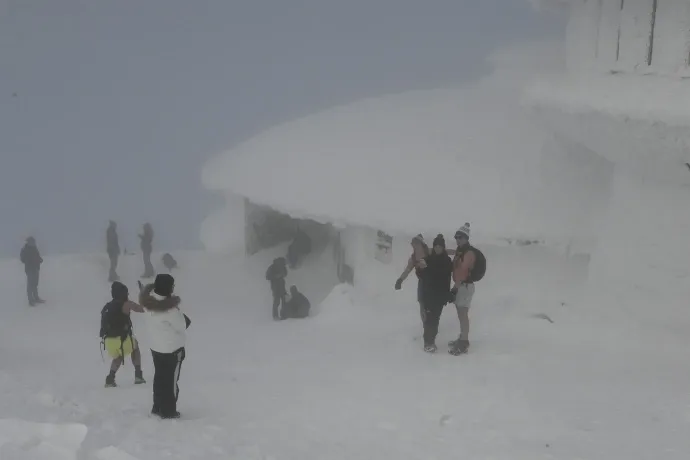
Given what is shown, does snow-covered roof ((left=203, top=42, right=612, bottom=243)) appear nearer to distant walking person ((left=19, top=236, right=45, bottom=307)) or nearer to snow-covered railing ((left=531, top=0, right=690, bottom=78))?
snow-covered railing ((left=531, top=0, right=690, bottom=78))

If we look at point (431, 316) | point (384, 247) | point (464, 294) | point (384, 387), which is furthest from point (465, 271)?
point (384, 247)

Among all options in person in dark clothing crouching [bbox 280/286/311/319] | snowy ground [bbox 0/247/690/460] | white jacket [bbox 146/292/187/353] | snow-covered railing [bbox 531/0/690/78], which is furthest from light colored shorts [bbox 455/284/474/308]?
person in dark clothing crouching [bbox 280/286/311/319]

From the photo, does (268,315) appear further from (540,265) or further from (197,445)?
(197,445)

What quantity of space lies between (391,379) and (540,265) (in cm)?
343

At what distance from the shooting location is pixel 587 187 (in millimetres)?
9664

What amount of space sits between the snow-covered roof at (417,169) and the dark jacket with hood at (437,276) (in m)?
2.65

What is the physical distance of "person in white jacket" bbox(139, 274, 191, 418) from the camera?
5258 millimetres

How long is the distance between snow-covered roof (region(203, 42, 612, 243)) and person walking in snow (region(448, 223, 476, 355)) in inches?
97.3

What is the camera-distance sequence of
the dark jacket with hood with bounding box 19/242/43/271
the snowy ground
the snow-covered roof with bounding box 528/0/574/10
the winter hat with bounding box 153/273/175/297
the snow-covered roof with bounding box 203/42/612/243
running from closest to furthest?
the snowy ground < the winter hat with bounding box 153/273/175/297 < the snow-covered roof with bounding box 528/0/574/10 < the snow-covered roof with bounding box 203/42/612/243 < the dark jacket with hood with bounding box 19/242/43/271

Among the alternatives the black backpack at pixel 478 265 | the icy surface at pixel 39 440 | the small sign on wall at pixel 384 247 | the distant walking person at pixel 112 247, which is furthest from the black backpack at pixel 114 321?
the distant walking person at pixel 112 247

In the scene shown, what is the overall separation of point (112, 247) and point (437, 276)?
8547 millimetres

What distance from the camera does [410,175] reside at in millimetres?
11562

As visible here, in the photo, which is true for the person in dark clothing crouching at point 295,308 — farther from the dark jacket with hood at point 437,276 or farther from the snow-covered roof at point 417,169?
the dark jacket with hood at point 437,276

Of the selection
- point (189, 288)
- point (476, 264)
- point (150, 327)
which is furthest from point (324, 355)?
point (189, 288)
